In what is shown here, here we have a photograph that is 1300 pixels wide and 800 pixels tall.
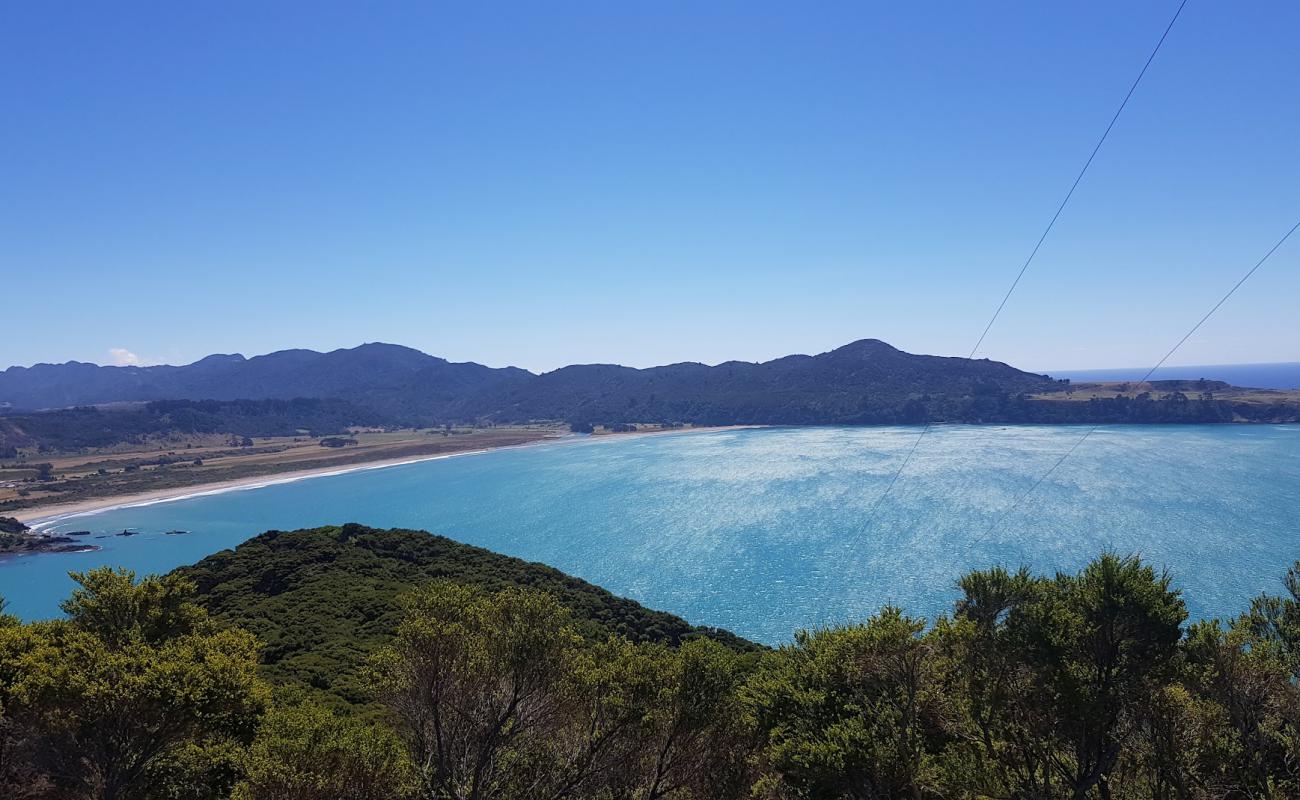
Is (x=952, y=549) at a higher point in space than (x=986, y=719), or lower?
lower

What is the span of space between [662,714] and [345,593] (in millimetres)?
26877

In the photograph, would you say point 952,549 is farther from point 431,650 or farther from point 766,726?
point 431,650

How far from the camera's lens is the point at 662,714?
12.6 metres

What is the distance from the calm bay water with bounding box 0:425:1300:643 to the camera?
50.9 meters

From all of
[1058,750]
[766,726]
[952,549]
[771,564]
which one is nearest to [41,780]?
[766,726]

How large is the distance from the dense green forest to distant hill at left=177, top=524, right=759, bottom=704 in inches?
410

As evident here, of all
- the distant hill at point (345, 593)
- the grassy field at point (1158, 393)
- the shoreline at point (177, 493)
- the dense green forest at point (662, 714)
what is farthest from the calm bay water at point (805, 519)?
the dense green forest at point (662, 714)

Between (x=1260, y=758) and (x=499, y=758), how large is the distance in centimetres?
1387

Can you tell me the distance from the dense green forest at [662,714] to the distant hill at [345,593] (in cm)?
1042

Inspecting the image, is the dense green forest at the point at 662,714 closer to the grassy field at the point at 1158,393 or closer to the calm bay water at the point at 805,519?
the calm bay water at the point at 805,519

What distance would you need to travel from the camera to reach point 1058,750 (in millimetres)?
12750

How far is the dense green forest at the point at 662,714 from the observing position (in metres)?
11.0

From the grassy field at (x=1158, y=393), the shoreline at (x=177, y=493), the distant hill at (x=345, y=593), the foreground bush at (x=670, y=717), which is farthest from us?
the grassy field at (x=1158, y=393)

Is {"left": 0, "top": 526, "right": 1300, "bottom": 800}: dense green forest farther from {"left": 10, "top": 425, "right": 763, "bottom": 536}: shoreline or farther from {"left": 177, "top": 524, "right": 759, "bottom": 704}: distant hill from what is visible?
{"left": 10, "top": 425, "right": 763, "bottom": 536}: shoreline
